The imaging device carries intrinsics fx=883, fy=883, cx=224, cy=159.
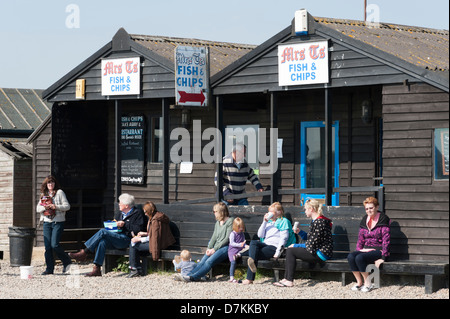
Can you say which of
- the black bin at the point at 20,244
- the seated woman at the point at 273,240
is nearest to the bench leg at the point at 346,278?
the seated woman at the point at 273,240

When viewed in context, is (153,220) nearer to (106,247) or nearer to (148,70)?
(106,247)

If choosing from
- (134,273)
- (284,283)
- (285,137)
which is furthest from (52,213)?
(285,137)

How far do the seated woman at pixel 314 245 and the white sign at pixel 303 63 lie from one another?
196 centimetres

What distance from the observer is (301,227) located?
43.1 feet

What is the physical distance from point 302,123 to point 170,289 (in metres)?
4.70

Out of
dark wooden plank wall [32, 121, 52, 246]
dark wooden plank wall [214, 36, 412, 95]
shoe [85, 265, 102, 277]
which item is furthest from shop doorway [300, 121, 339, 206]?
dark wooden plank wall [32, 121, 52, 246]

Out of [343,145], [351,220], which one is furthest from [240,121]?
[351,220]

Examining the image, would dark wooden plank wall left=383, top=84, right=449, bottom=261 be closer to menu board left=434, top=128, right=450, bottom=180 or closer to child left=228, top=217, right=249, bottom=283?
menu board left=434, top=128, right=450, bottom=180

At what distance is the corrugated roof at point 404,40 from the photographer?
12.5m

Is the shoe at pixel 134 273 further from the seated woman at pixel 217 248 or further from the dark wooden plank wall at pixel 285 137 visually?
the dark wooden plank wall at pixel 285 137

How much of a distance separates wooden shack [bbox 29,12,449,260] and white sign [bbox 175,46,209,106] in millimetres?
221

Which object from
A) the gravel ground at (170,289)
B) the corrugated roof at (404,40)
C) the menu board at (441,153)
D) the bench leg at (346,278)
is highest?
the corrugated roof at (404,40)

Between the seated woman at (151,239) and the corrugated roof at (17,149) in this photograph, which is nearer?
the seated woman at (151,239)

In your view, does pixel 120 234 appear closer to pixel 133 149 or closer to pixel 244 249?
pixel 244 249
